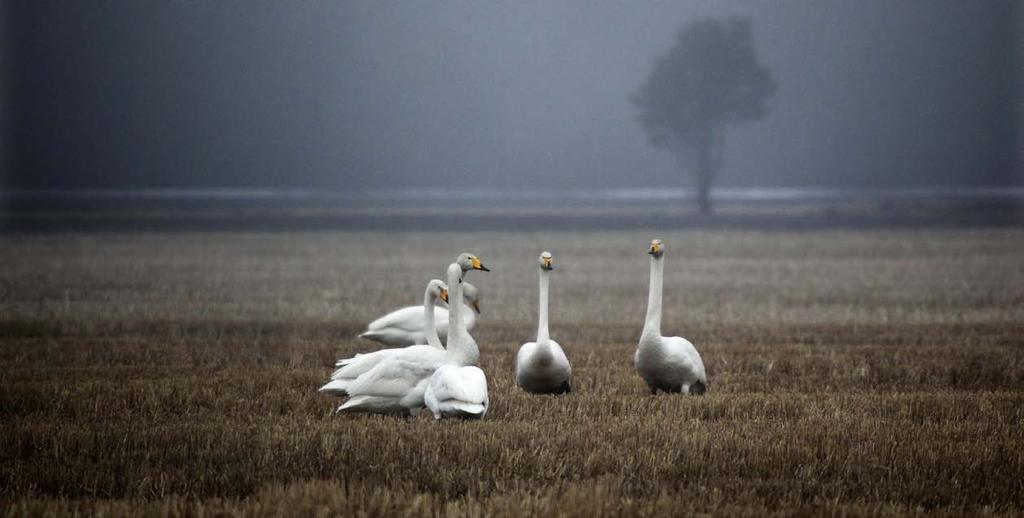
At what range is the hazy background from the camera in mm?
138625

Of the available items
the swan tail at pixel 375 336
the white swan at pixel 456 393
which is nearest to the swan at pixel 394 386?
the white swan at pixel 456 393

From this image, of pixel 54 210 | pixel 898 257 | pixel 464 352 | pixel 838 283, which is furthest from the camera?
pixel 54 210

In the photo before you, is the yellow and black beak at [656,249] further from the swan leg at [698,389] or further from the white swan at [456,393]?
the white swan at [456,393]

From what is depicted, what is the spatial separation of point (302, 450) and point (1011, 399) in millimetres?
6648

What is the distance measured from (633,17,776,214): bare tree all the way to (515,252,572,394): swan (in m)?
90.1

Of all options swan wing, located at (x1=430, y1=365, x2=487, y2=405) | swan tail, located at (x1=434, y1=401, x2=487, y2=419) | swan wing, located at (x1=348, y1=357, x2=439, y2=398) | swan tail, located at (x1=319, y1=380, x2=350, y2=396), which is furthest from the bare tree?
swan tail, located at (x1=434, y1=401, x2=487, y2=419)

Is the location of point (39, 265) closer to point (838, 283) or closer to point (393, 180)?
point (838, 283)

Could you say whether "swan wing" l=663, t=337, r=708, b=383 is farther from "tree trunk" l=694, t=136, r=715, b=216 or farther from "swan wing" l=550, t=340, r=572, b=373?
"tree trunk" l=694, t=136, r=715, b=216

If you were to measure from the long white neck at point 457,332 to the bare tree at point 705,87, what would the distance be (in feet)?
297

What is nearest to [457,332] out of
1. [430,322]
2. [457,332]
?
[457,332]

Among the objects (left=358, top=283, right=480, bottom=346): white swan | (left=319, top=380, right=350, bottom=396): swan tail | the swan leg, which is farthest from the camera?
(left=358, top=283, right=480, bottom=346): white swan

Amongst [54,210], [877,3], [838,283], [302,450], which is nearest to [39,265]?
[838,283]

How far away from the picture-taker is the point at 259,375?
508 inches

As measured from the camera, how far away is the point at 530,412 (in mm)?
10766
